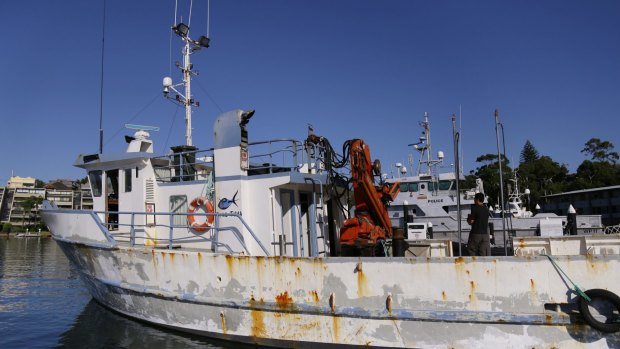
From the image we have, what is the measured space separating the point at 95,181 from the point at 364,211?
21.8 feet

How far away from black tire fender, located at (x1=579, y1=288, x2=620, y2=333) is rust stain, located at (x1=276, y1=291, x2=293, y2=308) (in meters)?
3.83

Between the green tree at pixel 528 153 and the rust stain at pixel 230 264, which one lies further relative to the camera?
the green tree at pixel 528 153

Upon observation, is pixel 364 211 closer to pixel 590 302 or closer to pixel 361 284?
pixel 361 284

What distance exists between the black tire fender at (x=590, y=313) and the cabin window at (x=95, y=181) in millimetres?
9728

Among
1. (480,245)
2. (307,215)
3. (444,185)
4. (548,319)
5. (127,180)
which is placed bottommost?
(548,319)

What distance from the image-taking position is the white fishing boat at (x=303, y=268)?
562 centimetres

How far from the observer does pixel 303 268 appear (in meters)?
6.50

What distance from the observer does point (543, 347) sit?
5566mm

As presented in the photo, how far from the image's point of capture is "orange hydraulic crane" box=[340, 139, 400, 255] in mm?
7117

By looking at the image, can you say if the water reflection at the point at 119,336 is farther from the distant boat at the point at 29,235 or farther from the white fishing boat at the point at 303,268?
the distant boat at the point at 29,235

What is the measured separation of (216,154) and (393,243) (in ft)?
12.2

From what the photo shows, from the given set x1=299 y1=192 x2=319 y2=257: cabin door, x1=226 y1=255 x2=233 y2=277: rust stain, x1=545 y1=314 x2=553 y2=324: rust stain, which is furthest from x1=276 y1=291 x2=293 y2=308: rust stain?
x1=545 y1=314 x2=553 y2=324: rust stain

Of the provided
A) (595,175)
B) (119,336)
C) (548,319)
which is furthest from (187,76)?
(595,175)

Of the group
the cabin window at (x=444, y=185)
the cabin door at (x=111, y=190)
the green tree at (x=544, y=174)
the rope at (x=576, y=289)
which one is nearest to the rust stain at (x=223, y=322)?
the cabin door at (x=111, y=190)
